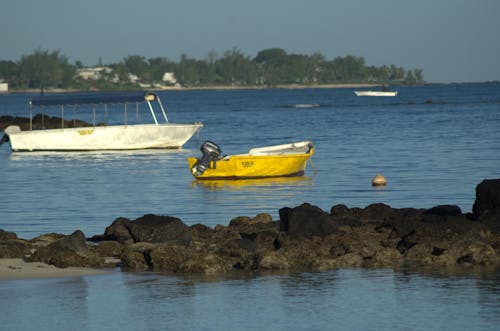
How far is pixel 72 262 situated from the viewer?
1962 cm

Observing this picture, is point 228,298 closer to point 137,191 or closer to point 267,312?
point 267,312

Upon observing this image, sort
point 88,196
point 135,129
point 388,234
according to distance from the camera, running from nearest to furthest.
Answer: point 388,234
point 88,196
point 135,129

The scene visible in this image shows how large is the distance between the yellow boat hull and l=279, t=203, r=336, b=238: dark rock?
16.0 m

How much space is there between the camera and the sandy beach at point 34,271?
1873 centimetres

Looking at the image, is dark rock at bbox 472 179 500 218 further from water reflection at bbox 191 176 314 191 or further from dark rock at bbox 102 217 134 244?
water reflection at bbox 191 176 314 191

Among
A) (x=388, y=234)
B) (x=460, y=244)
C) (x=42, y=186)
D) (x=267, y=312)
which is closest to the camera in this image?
(x=267, y=312)

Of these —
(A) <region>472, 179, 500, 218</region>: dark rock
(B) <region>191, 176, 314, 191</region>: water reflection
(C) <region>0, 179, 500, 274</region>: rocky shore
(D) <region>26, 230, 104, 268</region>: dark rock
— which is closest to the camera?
(C) <region>0, 179, 500, 274</region>: rocky shore

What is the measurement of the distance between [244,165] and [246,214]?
972 cm

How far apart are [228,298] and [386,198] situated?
1477 cm

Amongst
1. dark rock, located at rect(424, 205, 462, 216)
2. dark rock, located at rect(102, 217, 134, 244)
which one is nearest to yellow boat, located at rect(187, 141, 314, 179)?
dark rock, located at rect(102, 217, 134, 244)

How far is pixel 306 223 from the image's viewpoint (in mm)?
21094

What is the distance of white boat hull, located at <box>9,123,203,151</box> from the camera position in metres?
57.6

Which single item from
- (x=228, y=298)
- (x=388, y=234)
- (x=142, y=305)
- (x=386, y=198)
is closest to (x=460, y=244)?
(x=388, y=234)

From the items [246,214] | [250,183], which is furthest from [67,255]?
[250,183]
